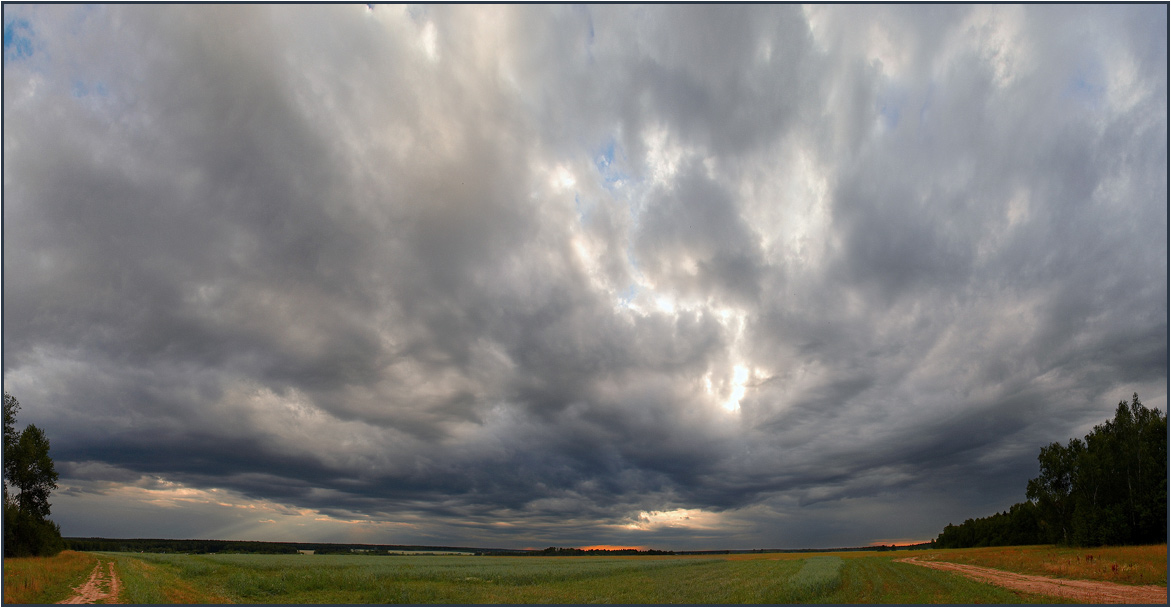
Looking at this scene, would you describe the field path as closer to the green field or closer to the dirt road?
the green field

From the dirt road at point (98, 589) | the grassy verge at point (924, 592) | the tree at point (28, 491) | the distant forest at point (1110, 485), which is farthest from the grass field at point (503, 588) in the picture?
the distant forest at point (1110, 485)

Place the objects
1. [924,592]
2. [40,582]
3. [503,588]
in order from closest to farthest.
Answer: [40,582] < [924,592] < [503,588]

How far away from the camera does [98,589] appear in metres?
39.7

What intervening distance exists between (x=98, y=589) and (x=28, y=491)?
1730 inches

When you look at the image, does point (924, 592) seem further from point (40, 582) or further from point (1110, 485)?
point (1110, 485)

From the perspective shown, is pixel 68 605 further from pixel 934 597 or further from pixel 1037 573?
pixel 1037 573

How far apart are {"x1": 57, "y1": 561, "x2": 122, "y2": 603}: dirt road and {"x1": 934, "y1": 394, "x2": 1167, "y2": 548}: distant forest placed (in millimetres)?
135182

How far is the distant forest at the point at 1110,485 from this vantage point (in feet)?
276

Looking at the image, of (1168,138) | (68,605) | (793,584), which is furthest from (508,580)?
(1168,138)

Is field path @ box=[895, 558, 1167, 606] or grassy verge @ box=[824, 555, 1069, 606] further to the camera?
grassy verge @ box=[824, 555, 1069, 606]

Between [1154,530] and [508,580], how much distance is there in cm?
10724

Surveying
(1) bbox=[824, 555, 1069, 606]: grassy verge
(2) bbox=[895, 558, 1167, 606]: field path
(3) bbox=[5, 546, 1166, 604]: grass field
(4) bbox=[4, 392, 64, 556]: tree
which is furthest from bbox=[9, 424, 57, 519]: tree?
(2) bbox=[895, 558, 1167, 606]: field path

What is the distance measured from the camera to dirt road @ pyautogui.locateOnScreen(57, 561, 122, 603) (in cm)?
3447

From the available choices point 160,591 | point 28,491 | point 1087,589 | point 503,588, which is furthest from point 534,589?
point 28,491
